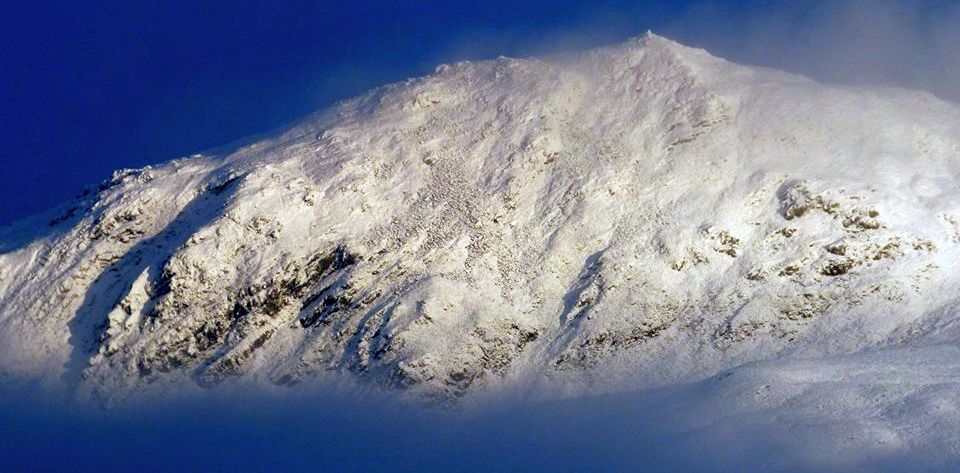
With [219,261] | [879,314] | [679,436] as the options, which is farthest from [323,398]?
[879,314]

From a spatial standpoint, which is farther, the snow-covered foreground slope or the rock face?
the rock face

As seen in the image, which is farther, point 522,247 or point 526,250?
point 522,247

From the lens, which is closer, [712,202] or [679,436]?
[679,436]

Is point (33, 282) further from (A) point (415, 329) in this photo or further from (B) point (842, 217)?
(B) point (842, 217)

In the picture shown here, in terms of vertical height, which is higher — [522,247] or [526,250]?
[522,247]
